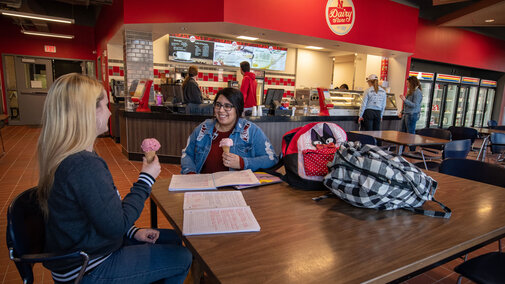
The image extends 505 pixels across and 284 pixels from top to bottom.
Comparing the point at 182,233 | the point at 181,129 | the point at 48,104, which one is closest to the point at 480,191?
the point at 182,233

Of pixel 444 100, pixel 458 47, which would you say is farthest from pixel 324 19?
pixel 444 100

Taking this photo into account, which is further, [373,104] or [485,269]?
[373,104]

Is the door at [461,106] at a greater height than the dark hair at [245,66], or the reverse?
the dark hair at [245,66]

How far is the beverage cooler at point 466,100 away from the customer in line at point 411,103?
230 inches

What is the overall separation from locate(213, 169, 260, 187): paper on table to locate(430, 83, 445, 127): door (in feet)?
33.7

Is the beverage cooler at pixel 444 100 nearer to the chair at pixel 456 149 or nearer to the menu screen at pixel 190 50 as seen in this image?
the menu screen at pixel 190 50

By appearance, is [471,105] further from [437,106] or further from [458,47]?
[458,47]

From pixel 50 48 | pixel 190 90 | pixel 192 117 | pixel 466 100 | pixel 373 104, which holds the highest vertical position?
pixel 50 48

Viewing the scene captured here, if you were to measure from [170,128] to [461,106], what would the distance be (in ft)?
36.1

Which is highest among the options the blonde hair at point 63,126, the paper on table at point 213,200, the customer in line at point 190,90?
the customer in line at point 190,90

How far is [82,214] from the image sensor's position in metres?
1.09

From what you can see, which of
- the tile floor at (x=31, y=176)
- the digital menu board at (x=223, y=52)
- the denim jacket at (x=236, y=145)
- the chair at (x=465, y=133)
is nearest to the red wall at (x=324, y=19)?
the chair at (x=465, y=133)

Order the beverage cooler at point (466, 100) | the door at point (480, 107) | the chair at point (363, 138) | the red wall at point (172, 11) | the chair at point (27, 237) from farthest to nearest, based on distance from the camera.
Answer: the door at point (480, 107) < the beverage cooler at point (466, 100) < the red wall at point (172, 11) < the chair at point (363, 138) < the chair at point (27, 237)

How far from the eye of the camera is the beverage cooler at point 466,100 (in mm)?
10672
